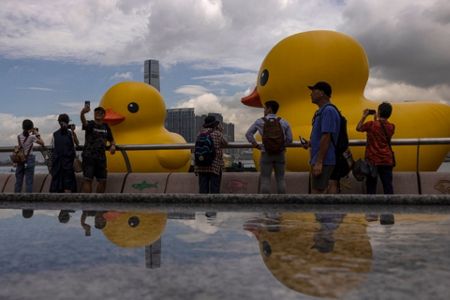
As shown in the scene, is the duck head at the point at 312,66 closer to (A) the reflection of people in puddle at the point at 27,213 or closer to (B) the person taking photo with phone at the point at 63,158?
(B) the person taking photo with phone at the point at 63,158

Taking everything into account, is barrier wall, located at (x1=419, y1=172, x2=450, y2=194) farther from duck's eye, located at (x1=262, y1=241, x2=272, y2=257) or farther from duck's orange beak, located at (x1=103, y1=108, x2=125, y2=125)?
duck's orange beak, located at (x1=103, y1=108, x2=125, y2=125)

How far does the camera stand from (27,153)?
8.14 m

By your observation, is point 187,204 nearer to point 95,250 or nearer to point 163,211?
point 163,211

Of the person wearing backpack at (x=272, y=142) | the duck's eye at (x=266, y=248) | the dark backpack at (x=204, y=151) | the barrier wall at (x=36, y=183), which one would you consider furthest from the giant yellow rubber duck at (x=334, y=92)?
the duck's eye at (x=266, y=248)

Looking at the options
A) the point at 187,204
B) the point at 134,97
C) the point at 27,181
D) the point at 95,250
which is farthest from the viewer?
the point at 134,97

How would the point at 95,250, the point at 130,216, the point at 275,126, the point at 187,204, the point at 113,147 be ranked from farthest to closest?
1. the point at 113,147
2. the point at 275,126
3. the point at 187,204
4. the point at 130,216
5. the point at 95,250

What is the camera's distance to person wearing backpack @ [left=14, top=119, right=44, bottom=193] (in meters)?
8.12

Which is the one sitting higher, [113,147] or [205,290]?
[113,147]

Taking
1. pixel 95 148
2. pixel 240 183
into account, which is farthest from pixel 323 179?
pixel 95 148

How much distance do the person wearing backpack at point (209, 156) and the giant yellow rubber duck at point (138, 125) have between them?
22.0ft

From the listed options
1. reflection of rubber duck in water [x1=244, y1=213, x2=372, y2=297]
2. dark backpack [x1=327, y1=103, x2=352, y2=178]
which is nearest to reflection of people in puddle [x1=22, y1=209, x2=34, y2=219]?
reflection of rubber duck in water [x1=244, y1=213, x2=372, y2=297]

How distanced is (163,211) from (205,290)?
2.17 metres

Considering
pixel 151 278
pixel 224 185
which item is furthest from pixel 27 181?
pixel 151 278

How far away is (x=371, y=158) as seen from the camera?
6328 mm
